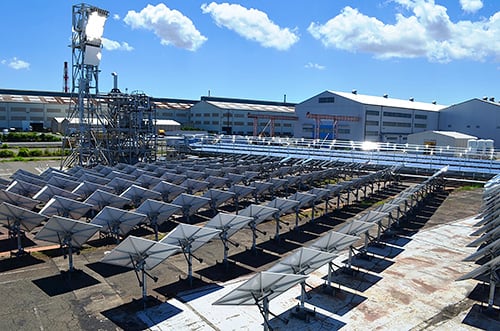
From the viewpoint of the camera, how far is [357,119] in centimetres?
7206

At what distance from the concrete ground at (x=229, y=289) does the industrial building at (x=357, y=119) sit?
55529mm

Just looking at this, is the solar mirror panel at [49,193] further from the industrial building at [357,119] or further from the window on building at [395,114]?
the window on building at [395,114]

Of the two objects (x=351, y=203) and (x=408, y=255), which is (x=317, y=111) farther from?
(x=408, y=255)

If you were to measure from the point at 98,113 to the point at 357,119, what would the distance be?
47.0 meters

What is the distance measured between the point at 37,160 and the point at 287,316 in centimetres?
5073

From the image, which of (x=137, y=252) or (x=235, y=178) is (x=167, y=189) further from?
(x=137, y=252)

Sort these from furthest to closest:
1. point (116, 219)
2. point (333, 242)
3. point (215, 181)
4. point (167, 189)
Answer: point (215, 181) → point (167, 189) → point (116, 219) → point (333, 242)

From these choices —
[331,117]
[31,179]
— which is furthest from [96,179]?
[331,117]

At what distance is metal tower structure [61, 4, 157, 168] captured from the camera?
40.6 meters

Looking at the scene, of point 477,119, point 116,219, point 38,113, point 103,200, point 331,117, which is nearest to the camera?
point 116,219

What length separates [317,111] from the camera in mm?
79750

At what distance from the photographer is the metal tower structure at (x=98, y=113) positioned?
1599 inches

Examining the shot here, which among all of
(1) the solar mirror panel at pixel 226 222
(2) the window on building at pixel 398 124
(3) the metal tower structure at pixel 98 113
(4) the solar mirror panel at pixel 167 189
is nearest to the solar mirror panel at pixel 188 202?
(1) the solar mirror panel at pixel 226 222

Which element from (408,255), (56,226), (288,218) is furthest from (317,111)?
(56,226)
